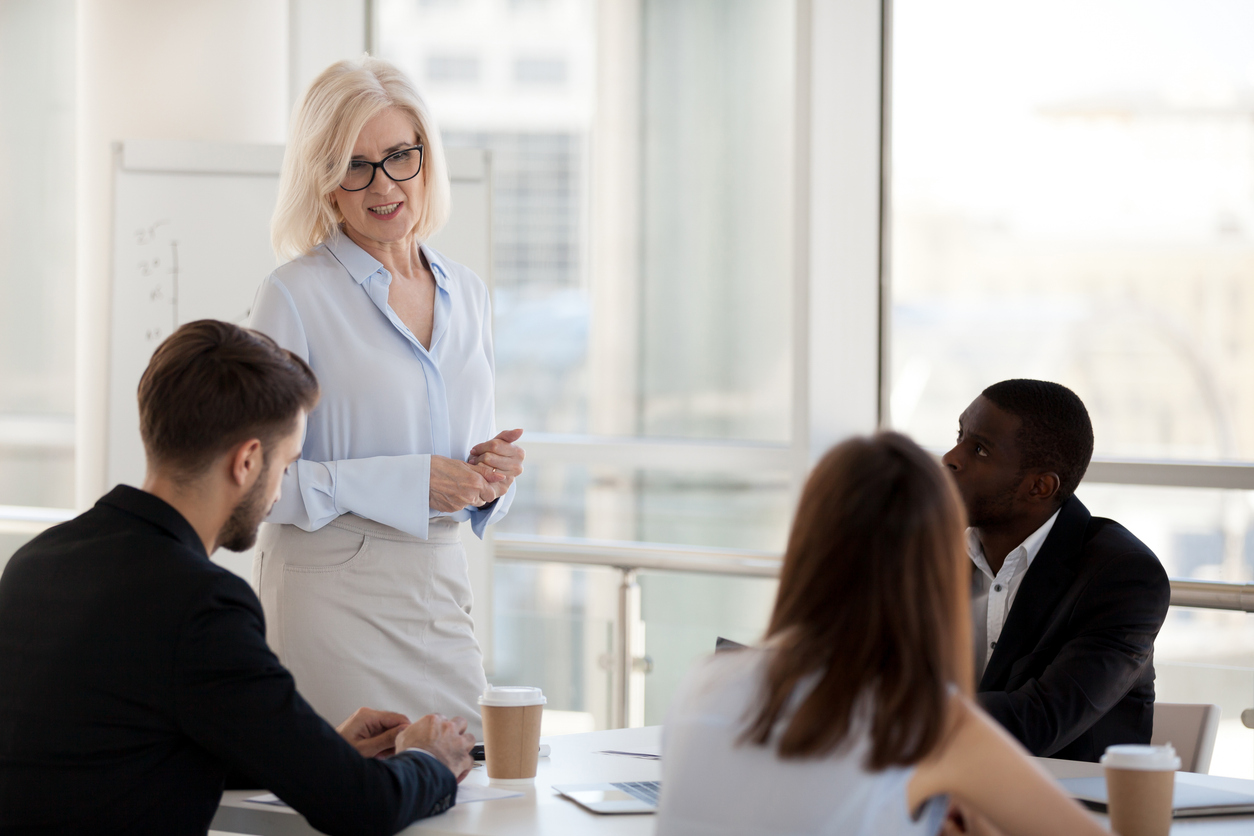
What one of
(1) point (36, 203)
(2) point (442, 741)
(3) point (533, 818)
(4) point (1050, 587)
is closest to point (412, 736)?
(2) point (442, 741)

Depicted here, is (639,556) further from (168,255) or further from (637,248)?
(168,255)

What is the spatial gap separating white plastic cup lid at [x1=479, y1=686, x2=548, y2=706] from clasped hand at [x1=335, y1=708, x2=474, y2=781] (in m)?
0.04

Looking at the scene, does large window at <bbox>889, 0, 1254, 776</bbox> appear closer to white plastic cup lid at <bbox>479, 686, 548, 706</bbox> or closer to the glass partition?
white plastic cup lid at <bbox>479, 686, 548, 706</bbox>

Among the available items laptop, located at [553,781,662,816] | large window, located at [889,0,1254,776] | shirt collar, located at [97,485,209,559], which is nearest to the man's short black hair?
laptop, located at [553,781,662,816]

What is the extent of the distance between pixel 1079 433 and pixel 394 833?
1331 mm

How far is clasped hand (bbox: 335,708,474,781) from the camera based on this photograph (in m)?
1.47

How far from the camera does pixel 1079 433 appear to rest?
2.07m

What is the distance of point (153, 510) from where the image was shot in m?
1.31

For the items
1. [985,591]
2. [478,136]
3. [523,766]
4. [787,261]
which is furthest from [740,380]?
[523,766]

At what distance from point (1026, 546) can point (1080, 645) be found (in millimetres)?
237

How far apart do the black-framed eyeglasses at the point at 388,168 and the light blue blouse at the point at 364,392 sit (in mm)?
95

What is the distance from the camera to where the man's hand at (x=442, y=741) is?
4.80 ft

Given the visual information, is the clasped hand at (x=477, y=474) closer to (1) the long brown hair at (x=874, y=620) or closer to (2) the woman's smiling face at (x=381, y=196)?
(2) the woman's smiling face at (x=381, y=196)

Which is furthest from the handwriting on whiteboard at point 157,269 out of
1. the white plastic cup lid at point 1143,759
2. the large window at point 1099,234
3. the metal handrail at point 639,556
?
the white plastic cup lid at point 1143,759
